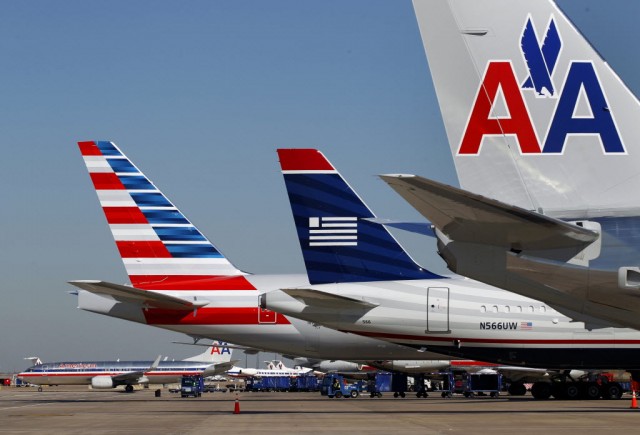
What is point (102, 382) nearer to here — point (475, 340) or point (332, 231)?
point (332, 231)

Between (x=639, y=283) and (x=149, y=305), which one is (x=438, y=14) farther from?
(x=149, y=305)

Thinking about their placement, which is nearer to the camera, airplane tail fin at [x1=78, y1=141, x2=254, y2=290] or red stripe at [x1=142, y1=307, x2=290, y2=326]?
red stripe at [x1=142, y1=307, x2=290, y2=326]

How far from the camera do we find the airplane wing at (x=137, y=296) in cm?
3016

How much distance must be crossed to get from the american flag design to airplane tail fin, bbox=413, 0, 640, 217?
61.9 ft

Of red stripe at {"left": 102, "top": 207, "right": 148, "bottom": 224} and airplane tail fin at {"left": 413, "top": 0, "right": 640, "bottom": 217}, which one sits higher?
red stripe at {"left": 102, "top": 207, "right": 148, "bottom": 224}

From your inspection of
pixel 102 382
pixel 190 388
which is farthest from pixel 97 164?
pixel 102 382

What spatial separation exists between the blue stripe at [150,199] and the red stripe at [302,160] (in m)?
6.21

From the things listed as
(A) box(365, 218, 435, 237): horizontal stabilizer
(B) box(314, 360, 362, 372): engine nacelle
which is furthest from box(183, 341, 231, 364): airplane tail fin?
(A) box(365, 218, 435, 237): horizontal stabilizer

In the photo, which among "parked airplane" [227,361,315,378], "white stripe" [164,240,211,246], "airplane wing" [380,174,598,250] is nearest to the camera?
"airplane wing" [380,174,598,250]

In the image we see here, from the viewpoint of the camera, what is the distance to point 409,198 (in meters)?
10.9

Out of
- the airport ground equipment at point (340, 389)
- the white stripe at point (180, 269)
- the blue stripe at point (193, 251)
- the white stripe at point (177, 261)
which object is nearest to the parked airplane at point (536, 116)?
the white stripe at point (180, 269)

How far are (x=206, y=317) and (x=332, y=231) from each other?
540 cm

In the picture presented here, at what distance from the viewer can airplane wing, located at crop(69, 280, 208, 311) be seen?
30.2 meters

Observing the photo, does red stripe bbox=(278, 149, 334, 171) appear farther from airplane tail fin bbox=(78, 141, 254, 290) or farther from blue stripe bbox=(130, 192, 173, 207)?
blue stripe bbox=(130, 192, 173, 207)
